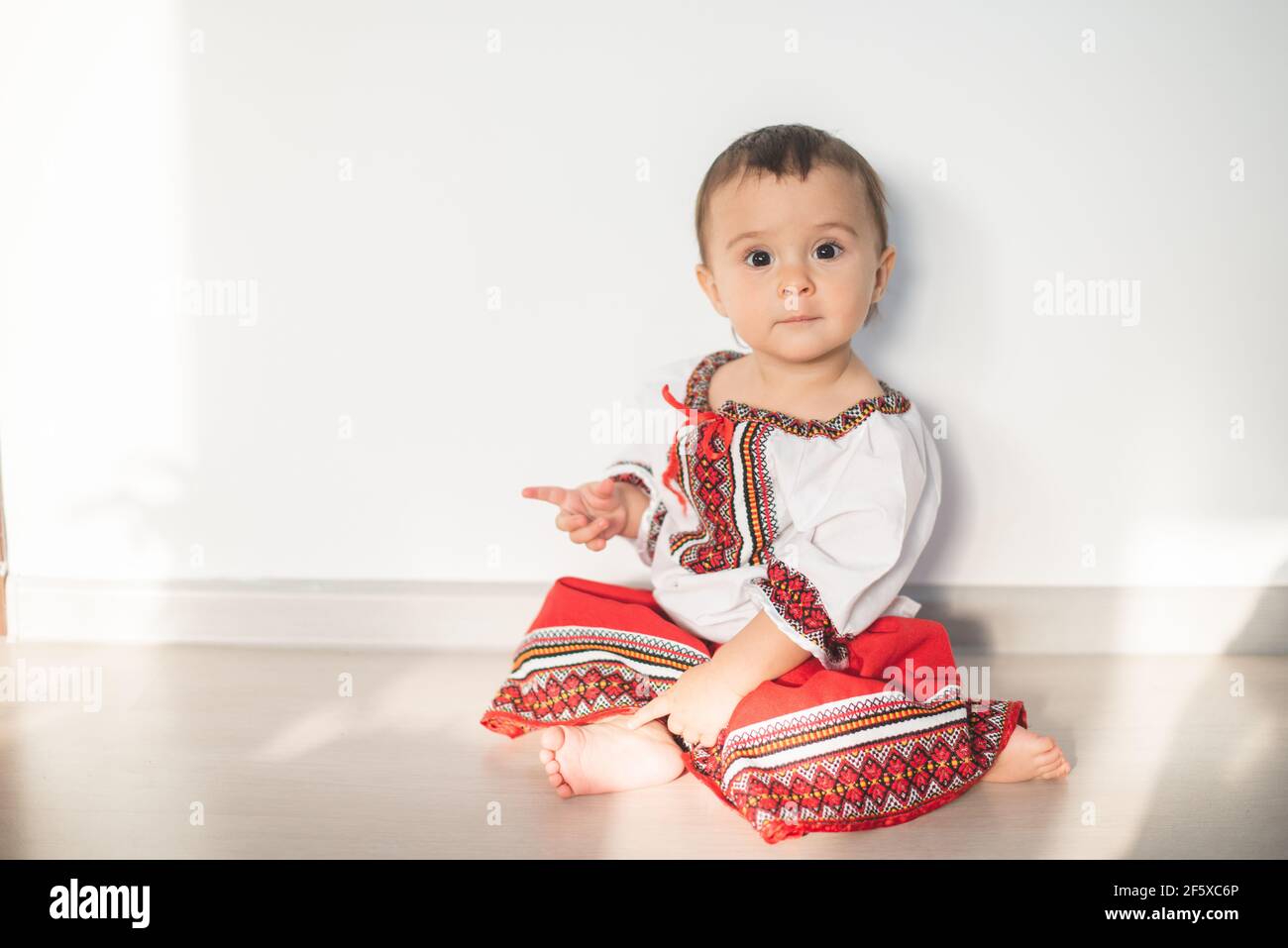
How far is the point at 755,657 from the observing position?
115 centimetres

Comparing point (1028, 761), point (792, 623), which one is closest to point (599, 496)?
point (792, 623)

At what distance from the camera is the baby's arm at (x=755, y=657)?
3.76 feet

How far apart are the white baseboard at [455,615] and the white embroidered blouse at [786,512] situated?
11.6 inches

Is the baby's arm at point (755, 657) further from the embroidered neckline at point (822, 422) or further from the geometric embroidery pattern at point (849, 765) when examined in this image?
the embroidered neckline at point (822, 422)

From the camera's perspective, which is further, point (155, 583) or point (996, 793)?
point (155, 583)

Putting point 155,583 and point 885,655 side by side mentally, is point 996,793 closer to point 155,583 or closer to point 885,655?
Answer: point 885,655

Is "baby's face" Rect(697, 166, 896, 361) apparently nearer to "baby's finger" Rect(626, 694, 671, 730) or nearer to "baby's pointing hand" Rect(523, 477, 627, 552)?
"baby's pointing hand" Rect(523, 477, 627, 552)

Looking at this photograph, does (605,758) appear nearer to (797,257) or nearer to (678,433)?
(678,433)

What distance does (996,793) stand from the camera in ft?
3.77

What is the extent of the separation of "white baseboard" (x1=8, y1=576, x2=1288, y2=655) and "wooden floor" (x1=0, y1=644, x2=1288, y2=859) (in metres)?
0.04

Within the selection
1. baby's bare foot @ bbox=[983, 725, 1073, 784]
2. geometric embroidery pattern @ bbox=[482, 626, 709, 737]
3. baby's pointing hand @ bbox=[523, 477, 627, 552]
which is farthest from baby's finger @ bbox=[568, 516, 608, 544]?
baby's bare foot @ bbox=[983, 725, 1073, 784]
